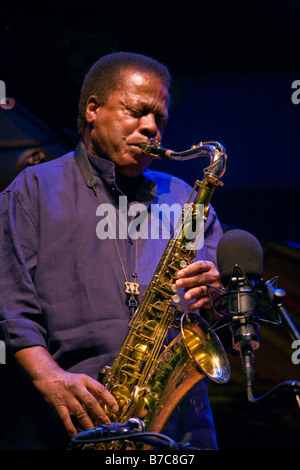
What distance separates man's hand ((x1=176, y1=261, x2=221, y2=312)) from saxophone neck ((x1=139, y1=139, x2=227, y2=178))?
1.86 ft

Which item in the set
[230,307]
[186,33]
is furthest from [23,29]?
[230,307]

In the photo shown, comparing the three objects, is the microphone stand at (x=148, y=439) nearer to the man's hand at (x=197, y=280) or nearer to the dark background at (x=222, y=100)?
the man's hand at (x=197, y=280)

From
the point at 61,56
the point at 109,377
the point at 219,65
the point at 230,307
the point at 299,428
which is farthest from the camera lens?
the point at 219,65

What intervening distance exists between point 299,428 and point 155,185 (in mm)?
1712

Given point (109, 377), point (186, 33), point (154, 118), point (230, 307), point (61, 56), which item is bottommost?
point (109, 377)

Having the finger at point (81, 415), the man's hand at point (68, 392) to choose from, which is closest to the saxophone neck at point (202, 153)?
the man's hand at point (68, 392)

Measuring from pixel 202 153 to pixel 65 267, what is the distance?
98 centimetres

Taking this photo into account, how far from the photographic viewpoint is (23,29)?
11.0 ft

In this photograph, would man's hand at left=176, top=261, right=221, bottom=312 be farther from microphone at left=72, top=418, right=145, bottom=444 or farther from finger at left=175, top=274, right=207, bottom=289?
microphone at left=72, top=418, right=145, bottom=444

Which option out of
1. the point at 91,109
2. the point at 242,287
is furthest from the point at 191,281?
the point at 91,109

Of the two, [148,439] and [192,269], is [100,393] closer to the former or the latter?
[148,439]

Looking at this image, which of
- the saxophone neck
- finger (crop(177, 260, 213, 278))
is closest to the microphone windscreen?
finger (crop(177, 260, 213, 278))

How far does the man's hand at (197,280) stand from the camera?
245 centimetres

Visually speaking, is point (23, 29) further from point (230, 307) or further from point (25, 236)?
point (230, 307)
